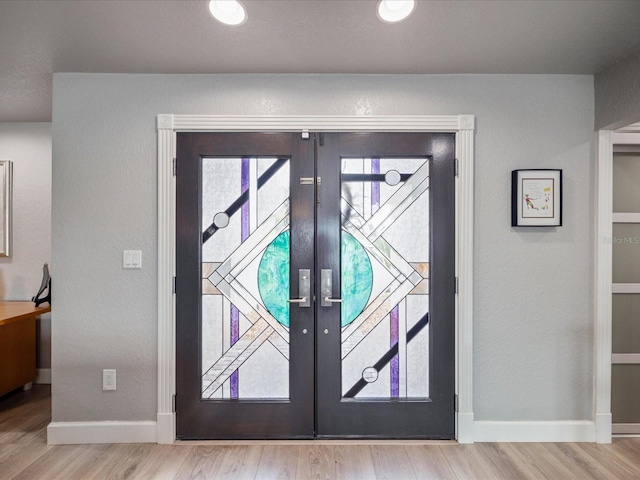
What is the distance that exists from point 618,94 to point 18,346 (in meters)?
4.73

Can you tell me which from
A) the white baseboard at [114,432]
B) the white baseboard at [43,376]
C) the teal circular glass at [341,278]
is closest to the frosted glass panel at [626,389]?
the teal circular glass at [341,278]

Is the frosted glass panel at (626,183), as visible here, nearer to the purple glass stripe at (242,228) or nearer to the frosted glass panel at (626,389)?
the frosted glass panel at (626,389)

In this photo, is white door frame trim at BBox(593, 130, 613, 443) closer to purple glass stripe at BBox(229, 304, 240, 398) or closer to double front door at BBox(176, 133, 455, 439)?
double front door at BBox(176, 133, 455, 439)

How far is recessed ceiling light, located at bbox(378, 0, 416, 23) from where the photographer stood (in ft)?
6.54

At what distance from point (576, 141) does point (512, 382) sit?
1.59 meters

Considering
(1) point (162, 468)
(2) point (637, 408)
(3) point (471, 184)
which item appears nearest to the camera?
(1) point (162, 468)

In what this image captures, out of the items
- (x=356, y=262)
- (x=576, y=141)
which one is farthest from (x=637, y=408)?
(x=356, y=262)

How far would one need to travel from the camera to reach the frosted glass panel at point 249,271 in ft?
9.00

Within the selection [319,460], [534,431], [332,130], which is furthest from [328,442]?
[332,130]

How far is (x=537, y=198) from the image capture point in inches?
107

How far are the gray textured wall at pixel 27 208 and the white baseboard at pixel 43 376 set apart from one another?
5cm

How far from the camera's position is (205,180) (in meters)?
2.75

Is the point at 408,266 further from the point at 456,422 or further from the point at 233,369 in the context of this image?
the point at 233,369

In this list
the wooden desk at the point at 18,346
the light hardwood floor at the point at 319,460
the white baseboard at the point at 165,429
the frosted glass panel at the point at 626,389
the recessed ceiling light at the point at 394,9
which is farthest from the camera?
the wooden desk at the point at 18,346
